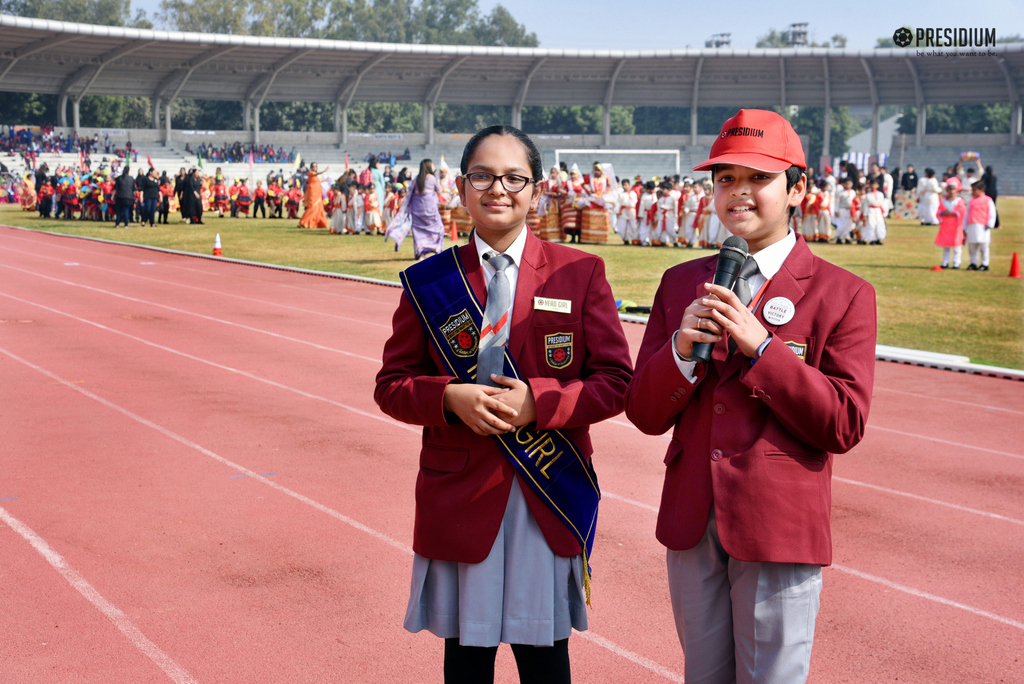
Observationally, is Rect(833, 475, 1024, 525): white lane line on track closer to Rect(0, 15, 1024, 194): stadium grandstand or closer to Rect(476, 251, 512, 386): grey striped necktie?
Rect(476, 251, 512, 386): grey striped necktie

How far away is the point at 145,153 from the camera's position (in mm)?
55281

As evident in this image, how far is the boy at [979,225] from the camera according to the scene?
58.6 ft

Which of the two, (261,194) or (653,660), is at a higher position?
(261,194)

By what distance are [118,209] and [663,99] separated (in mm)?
43253

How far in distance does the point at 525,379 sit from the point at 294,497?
10.6ft

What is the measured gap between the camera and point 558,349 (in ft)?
7.82

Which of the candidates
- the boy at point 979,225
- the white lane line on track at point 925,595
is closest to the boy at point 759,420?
the white lane line on track at point 925,595

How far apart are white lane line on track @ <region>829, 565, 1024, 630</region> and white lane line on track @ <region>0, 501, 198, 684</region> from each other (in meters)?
2.85

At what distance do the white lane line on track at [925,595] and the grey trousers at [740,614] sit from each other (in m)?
2.27

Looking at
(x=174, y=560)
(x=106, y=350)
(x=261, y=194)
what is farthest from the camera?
(x=261, y=194)

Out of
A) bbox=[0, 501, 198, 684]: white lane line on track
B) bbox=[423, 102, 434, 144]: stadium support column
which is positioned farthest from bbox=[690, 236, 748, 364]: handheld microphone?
bbox=[423, 102, 434, 144]: stadium support column

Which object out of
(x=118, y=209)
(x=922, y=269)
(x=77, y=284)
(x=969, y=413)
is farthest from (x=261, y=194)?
(x=969, y=413)

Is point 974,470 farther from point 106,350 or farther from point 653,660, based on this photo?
point 106,350

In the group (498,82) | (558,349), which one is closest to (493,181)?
(558,349)
